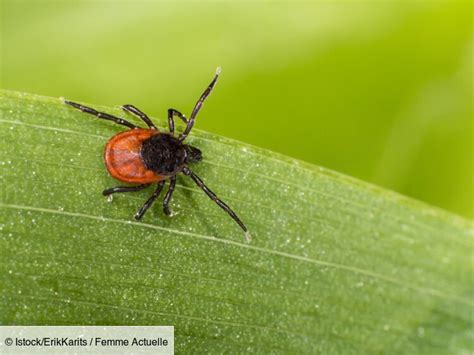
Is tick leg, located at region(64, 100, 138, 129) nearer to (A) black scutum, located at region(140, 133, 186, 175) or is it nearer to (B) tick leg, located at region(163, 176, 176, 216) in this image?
(A) black scutum, located at region(140, 133, 186, 175)

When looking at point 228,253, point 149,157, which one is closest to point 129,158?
point 149,157

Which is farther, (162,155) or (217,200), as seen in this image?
(162,155)

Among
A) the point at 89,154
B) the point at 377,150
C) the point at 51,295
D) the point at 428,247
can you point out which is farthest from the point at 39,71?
the point at 428,247

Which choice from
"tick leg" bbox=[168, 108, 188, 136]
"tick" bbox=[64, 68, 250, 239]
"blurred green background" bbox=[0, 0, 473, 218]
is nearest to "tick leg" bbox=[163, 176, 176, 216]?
"tick" bbox=[64, 68, 250, 239]

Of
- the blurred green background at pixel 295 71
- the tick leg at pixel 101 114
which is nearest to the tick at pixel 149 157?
the tick leg at pixel 101 114

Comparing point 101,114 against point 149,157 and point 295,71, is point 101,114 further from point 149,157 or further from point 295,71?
point 295,71

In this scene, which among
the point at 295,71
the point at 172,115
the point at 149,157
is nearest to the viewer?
the point at 149,157

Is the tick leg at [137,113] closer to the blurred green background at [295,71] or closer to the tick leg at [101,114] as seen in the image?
the tick leg at [101,114]
